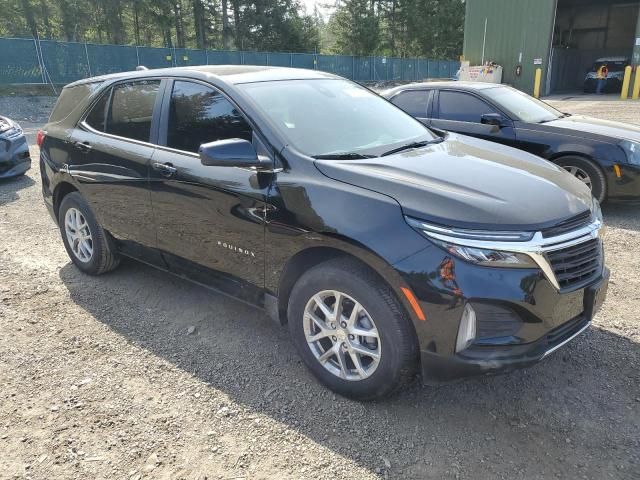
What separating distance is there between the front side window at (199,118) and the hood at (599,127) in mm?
4616

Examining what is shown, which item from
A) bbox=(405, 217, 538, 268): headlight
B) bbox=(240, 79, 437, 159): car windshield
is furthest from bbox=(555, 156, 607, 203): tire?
bbox=(405, 217, 538, 268): headlight

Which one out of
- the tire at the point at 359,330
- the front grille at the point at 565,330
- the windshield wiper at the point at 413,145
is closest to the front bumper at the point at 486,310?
the front grille at the point at 565,330

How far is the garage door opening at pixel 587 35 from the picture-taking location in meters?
30.9

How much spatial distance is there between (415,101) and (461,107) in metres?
0.67

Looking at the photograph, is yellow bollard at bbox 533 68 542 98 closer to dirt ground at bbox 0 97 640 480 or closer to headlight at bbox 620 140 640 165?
headlight at bbox 620 140 640 165

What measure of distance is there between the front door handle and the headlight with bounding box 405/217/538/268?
6.05ft

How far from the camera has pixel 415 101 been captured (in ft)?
23.5

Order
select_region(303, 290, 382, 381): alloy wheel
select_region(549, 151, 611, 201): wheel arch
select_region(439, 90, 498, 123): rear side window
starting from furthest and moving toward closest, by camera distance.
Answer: select_region(439, 90, 498, 123): rear side window, select_region(549, 151, 611, 201): wheel arch, select_region(303, 290, 382, 381): alloy wheel

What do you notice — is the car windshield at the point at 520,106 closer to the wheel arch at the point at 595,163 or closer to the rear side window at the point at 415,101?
the wheel arch at the point at 595,163

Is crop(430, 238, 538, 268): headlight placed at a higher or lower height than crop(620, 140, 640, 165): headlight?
higher

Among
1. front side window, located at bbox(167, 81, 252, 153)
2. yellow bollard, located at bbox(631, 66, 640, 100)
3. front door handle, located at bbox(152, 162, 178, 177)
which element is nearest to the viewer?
front side window, located at bbox(167, 81, 252, 153)

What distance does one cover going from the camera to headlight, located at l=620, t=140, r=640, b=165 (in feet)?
18.8

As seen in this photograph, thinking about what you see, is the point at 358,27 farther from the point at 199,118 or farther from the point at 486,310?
the point at 486,310

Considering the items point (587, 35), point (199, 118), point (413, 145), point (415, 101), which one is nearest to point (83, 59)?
point (415, 101)
